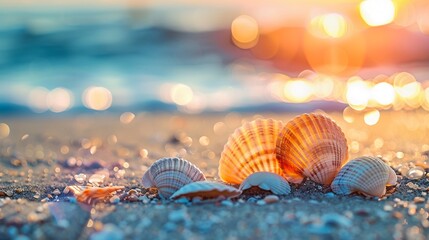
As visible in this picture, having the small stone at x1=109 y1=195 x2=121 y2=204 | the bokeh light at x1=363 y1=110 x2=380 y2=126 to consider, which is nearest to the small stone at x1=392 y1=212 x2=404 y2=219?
the small stone at x1=109 y1=195 x2=121 y2=204

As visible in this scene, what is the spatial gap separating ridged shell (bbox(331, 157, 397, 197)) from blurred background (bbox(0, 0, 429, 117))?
14.5ft

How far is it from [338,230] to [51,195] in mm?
1735

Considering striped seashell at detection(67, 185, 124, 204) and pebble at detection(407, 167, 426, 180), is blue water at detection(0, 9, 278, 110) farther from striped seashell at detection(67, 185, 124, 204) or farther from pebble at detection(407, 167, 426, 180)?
striped seashell at detection(67, 185, 124, 204)

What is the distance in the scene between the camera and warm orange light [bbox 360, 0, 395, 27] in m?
14.8

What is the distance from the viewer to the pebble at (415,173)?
340 centimetres

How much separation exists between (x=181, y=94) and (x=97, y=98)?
1.45 metres

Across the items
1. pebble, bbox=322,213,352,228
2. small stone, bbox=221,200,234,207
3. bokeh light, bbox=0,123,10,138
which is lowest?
bokeh light, bbox=0,123,10,138

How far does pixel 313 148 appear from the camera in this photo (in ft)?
10.1

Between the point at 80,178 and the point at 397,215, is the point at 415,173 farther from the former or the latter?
the point at 80,178

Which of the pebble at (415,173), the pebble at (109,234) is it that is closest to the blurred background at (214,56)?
the pebble at (415,173)

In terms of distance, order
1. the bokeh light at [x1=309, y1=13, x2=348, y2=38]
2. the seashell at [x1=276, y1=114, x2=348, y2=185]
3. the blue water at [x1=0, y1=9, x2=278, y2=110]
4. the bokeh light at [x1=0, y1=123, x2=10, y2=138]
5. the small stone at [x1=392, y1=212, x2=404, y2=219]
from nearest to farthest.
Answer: the small stone at [x1=392, y1=212, x2=404, y2=219]
the seashell at [x1=276, y1=114, x2=348, y2=185]
the bokeh light at [x1=0, y1=123, x2=10, y2=138]
the blue water at [x1=0, y1=9, x2=278, y2=110]
the bokeh light at [x1=309, y1=13, x2=348, y2=38]

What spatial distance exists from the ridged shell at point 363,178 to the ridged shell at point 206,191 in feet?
1.88

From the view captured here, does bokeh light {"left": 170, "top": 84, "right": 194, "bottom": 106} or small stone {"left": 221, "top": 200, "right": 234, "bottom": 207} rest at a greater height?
small stone {"left": 221, "top": 200, "right": 234, "bottom": 207}

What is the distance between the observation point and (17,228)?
233cm
